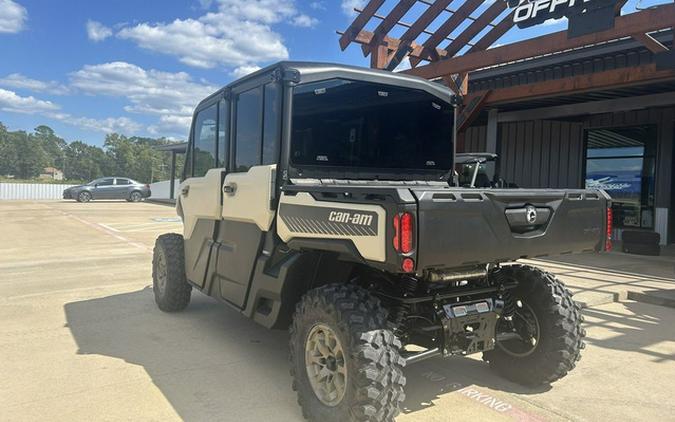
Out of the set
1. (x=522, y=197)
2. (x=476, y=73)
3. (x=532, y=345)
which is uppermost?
(x=476, y=73)

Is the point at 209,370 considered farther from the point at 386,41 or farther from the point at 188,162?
the point at 386,41

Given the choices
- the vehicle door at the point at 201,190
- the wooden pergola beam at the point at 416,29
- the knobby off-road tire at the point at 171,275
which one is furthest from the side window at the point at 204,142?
the wooden pergola beam at the point at 416,29

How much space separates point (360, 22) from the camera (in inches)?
519

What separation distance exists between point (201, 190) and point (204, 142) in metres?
0.48

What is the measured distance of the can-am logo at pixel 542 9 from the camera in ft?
29.4

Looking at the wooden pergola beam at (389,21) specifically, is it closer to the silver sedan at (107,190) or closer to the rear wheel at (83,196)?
the silver sedan at (107,190)

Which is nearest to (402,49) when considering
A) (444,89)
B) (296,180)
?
(444,89)

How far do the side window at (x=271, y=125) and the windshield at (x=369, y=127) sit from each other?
0.13m

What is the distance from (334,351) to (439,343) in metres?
0.68

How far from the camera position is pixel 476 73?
44.6 ft

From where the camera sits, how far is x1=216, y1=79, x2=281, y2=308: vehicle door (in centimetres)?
361

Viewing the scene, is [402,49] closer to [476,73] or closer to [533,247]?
[476,73]

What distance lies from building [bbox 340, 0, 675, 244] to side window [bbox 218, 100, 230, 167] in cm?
723

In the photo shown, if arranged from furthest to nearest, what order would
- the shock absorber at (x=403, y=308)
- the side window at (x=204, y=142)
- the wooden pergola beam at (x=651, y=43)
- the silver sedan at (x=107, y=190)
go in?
the silver sedan at (x=107, y=190) < the wooden pergola beam at (x=651, y=43) < the side window at (x=204, y=142) < the shock absorber at (x=403, y=308)
